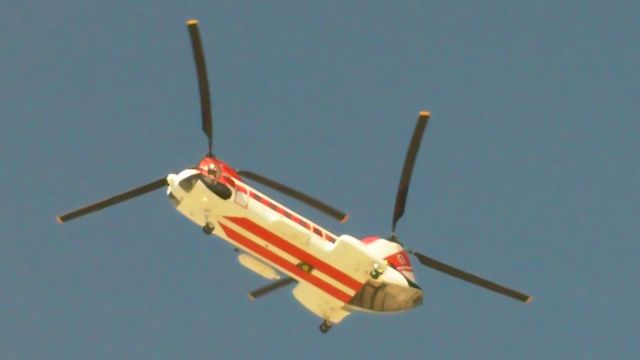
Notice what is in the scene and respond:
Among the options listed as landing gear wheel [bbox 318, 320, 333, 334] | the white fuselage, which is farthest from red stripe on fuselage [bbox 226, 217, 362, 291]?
landing gear wheel [bbox 318, 320, 333, 334]

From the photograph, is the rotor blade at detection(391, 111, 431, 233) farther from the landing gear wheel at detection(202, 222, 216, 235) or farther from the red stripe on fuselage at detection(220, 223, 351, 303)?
the landing gear wheel at detection(202, 222, 216, 235)

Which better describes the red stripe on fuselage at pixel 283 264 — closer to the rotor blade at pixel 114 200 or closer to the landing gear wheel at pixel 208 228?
the landing gear wheel at pixel 208 228

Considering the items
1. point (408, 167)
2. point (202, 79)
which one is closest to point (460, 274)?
point (408, 167)

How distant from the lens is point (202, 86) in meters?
43.7

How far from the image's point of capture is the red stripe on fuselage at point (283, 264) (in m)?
45.6

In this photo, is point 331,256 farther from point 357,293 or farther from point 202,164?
point 202,164

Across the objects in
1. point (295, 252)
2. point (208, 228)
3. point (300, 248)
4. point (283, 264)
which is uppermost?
point (208, 228)

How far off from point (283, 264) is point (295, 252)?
32.4 inches

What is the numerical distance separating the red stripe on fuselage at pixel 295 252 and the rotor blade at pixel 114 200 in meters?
2.79

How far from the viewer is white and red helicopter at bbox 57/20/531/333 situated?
44.4m

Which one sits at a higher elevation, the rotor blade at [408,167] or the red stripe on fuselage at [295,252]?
the rotor blade at [408,167]

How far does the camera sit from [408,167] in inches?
1898

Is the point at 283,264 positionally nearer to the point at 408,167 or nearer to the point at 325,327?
the point at 325,327

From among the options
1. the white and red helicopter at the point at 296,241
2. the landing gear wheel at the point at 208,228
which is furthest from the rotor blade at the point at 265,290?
the landing gear wheel at the point at 208,228
